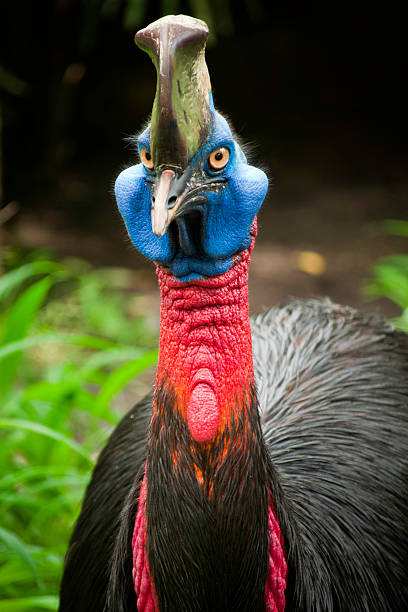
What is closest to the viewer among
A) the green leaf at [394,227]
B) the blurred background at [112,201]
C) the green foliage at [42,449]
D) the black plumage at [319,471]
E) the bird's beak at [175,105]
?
the bird's beak at [175,105]

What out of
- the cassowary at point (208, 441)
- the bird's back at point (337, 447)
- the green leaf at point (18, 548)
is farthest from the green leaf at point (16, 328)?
the cassowary at point (208, 441)

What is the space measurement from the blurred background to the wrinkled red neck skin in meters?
1.24

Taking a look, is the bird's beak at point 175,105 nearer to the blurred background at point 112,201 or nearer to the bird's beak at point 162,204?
the bird's beak at point 162,204

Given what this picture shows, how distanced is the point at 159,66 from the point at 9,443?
2.18m

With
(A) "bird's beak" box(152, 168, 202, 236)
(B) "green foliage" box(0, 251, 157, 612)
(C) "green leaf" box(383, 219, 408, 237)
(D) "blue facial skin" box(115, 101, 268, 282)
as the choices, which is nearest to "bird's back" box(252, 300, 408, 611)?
(D) "blue facial skin" box(115, 101, 268, 282)

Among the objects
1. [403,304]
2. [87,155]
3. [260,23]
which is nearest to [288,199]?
[87,155]

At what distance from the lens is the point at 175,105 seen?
4.47 feet

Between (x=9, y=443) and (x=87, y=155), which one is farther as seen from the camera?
(x=87, y=155)

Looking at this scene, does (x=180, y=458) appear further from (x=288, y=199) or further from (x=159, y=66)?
(x=288, y=199)

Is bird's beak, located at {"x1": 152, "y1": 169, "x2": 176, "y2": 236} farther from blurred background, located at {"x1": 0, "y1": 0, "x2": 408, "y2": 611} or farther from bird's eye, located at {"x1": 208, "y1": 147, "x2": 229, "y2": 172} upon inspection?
blurred background, located at {"x1": 0, "y1": 0, "x2": 408, "y2": 611}

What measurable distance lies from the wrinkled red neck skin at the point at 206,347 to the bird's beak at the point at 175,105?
0.20m

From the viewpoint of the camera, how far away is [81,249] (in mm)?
6066

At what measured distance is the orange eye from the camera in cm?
148

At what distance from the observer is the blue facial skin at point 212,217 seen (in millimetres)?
1512
